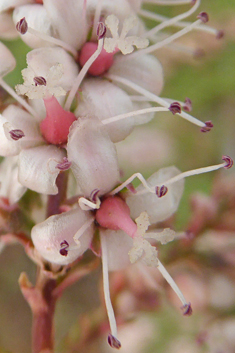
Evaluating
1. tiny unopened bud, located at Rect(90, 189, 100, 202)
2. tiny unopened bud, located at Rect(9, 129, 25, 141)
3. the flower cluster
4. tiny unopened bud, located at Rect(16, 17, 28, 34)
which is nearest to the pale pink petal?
the flower cluster

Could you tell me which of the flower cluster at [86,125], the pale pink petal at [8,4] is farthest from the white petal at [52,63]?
the pale pink petal at [8,4]

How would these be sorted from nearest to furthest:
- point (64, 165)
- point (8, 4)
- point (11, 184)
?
point (64, 165) → point (8, 4) → point (11, 184)

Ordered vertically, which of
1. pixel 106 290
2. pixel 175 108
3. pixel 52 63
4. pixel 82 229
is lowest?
pixel 106 290

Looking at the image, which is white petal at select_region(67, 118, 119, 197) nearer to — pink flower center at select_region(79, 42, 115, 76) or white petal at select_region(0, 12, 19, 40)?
pink flower center at select_region(79, 42, 115, 76)

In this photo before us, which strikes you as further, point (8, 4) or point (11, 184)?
point (11, 184)

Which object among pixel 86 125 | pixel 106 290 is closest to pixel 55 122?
pixel 86 125

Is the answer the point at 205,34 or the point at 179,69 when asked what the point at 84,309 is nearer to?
the point at 179,69

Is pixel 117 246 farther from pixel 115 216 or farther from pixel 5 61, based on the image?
pixel 5 61
